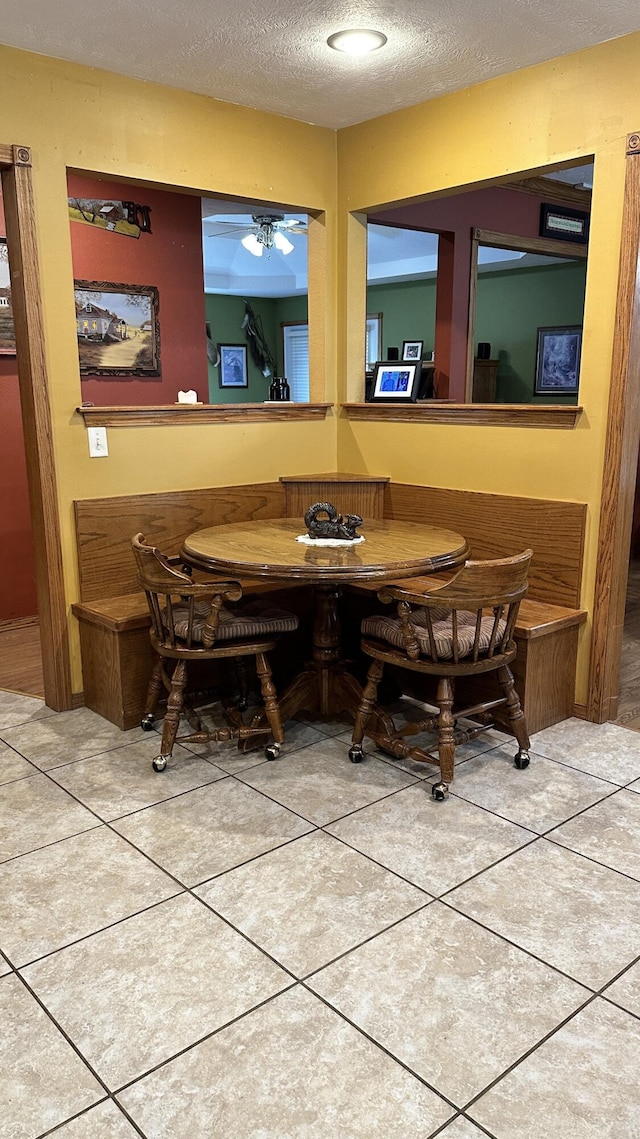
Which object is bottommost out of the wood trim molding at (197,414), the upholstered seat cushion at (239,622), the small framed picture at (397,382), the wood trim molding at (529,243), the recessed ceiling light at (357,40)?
the upholstered seat cushion at (239,622)

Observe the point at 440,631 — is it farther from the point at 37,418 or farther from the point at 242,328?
the point at 242,328

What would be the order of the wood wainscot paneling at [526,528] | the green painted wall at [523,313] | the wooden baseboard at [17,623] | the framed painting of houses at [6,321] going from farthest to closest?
1. the green painted wall at [523,313]
2. the wooden baseboard at [17,623]
3. the framed painting of houses at [6,321]
4. the wood wainscot paneling at [526,528]

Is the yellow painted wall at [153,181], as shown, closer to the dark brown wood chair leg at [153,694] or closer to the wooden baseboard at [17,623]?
the dark brown wood chair leg at [153,694]

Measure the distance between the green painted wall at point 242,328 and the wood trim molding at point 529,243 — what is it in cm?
460

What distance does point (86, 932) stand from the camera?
194 cm

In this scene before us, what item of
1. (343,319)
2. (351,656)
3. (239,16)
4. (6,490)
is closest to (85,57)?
(239,16)

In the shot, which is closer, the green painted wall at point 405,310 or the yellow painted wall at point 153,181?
the yellow painted wall at point 153,181

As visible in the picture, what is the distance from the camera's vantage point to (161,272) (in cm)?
450

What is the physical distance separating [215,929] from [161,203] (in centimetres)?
377

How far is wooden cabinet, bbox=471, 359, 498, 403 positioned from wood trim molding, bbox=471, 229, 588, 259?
1883mm

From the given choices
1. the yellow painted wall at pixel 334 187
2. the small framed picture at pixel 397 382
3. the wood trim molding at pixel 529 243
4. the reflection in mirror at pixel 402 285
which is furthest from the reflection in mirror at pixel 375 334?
the yellow painted wall at pixel 334 187

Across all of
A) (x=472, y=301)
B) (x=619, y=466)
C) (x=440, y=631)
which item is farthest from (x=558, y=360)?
(x=440, y=631)

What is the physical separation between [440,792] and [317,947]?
75 cm

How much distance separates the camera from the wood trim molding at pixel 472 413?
3055 millimetres
